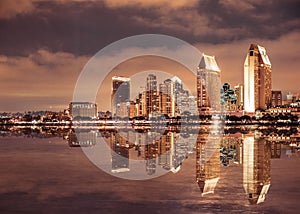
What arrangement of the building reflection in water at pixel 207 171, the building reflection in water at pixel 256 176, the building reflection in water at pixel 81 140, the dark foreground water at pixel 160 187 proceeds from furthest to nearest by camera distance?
the building reflection in water at pixel 81 140, the building reflection in water at pixel 207 171, the building reflection in water at pixel 256 176, the dark foreground water at pixel 160 187

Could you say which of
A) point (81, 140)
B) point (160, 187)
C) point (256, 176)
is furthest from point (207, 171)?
point (81, 140)

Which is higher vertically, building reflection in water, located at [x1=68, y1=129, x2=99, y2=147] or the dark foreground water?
building reflection in water, located at [x1=68, y1=129, x2=99, y2=147]

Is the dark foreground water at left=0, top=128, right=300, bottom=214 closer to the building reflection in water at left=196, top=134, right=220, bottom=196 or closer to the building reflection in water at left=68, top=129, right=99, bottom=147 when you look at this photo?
the building reflection in water at left=196, top=134, right=220, bottom=196

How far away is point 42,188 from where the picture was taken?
17094mm

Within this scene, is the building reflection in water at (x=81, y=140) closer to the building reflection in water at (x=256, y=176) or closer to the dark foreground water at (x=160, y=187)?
the dark foreground water at (x=160, y=187)

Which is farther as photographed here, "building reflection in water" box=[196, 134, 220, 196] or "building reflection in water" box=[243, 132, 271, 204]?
"building reflection in water" box=[196, 134, 220, 196]

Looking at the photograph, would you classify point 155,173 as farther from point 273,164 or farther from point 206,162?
point 273,164

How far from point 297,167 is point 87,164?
35.0 ft

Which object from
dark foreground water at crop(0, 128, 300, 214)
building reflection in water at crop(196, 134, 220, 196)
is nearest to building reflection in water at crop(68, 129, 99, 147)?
dark foreground water at crop(0, 128, 300, 214)

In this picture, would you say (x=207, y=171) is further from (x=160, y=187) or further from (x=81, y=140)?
(x=81, y=140)

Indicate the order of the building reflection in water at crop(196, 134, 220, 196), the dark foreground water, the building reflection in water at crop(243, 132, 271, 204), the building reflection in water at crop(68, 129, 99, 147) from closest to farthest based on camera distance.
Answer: the dark foreground water → the building reflection in water at crop(243, 132, 271, 204) → the building reflection in water at crop(196, 134, 220, 196) → the building reflection in water at crop(68, 129, 99, 147)

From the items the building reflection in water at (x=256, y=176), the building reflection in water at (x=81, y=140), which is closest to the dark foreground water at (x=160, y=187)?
the building reflection in water at (x=256, y=176)

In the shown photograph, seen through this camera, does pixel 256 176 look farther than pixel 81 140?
No

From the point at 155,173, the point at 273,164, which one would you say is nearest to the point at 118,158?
the point at 155,173
